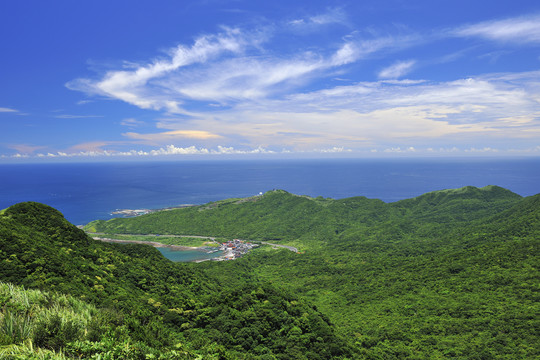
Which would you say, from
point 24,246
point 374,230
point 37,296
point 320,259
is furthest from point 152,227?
point 37,296

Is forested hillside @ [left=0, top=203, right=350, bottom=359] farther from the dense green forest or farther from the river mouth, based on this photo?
the river mouth

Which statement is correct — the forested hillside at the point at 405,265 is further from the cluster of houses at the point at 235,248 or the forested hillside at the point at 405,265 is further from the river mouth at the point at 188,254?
the river mouth at the point at 188,254

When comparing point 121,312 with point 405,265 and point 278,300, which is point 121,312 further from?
point 405,265

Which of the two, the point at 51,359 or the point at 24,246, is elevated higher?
the point at 51,359

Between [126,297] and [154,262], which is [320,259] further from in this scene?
[126,297]

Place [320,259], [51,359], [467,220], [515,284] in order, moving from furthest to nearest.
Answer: [467,220]
[320,259]
[515,284]
[51,359]

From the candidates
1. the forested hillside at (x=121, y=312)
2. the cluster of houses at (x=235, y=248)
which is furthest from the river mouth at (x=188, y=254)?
the forested hillside at (x=121, y=312)
